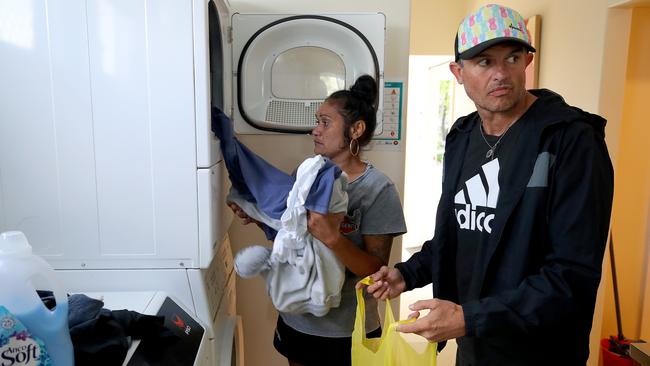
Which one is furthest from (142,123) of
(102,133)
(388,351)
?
(388,351)

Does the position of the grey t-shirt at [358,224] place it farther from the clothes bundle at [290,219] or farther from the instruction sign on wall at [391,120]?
the instruction sign on wall at [391,120]

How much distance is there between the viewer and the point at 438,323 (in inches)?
40.2

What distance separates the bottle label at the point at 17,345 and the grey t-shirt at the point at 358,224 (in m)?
0.85

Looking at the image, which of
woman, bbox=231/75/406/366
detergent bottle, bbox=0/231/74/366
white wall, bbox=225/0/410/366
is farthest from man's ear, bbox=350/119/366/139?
detergent bottle, bbox=0/231/74/366

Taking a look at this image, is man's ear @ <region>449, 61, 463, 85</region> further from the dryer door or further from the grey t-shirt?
the dryer door

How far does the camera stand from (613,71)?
96.6 inches

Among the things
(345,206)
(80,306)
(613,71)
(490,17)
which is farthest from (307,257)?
(613,71)

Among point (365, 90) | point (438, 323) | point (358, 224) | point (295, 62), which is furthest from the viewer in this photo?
point (295, 62)

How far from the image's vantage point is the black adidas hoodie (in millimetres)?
1011

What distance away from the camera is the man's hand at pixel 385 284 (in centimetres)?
132

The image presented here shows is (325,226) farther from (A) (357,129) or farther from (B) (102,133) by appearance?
(B) (102,133)

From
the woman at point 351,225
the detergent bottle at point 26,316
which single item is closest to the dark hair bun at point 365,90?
the woman at point 351,225

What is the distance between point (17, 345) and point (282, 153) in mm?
1433

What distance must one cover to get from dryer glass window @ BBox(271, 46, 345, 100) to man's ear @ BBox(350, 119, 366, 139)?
1.59 ft
